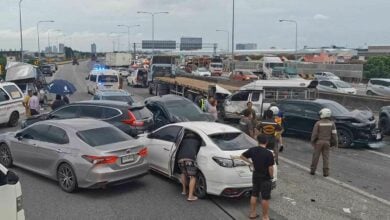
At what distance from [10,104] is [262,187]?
15665 mm

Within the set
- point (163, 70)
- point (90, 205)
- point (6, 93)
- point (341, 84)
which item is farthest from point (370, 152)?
point (163, 70)

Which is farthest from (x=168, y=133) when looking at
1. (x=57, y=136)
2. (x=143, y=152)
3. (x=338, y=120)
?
(x=338, y=120)

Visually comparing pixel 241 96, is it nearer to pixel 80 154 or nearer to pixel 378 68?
pixel 80 154

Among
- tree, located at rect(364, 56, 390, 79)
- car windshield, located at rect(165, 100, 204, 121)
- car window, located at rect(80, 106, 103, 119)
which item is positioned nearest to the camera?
car window, located at rect(80, 106, 103, 119)

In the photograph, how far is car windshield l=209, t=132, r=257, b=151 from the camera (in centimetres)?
952

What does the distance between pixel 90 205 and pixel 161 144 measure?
2446 mm

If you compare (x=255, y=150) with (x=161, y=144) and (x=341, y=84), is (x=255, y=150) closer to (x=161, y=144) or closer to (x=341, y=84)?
(x=161, y=144)

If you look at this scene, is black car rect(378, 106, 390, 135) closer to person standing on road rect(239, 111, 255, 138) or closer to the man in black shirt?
person standing on road rect(239, 111, 255, 138)

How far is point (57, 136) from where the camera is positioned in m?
10.5

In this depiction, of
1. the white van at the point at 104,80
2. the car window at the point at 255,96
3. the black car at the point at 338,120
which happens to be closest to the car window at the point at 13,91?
the car window at the point at 255,96

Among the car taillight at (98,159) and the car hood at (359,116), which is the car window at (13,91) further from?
the car hood at (359,116)

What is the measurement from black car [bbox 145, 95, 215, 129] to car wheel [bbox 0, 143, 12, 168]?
5.09 m

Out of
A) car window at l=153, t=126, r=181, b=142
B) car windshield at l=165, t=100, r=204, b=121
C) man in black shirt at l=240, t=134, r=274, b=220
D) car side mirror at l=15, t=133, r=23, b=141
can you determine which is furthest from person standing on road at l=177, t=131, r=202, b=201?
car windshield at l=165, t=100, r=204, b=121

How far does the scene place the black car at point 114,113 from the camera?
14.9 m
